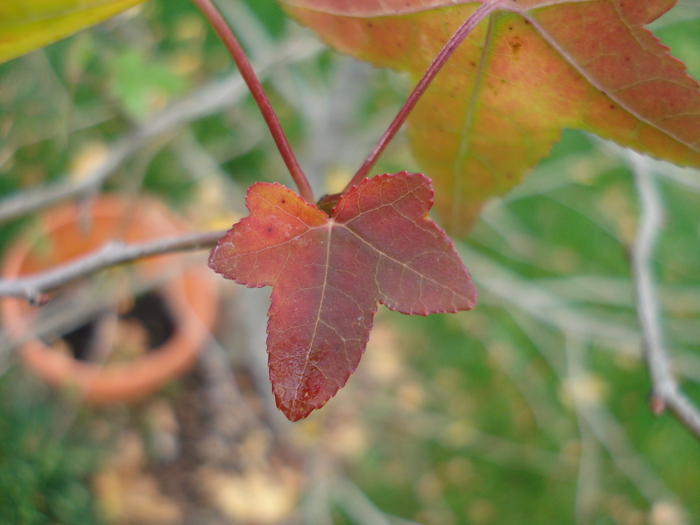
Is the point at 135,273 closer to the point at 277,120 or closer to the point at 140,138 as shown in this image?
the point at 140,138

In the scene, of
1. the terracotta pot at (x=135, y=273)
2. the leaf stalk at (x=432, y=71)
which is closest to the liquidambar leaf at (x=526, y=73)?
the leaf stalk at (x=432, y=71)

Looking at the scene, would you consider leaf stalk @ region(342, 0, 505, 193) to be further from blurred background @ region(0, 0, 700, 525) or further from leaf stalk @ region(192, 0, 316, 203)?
blurred background @ region(0, 0, 700, 525)

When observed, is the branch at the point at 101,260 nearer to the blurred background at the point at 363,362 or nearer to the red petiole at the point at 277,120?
the red petiole at the point at 277,120

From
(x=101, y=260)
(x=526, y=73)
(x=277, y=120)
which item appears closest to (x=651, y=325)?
(x=526, y=73)

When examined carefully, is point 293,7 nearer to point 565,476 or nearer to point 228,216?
point 228,216

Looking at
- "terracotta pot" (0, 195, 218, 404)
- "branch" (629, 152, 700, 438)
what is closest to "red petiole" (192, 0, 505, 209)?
"branch" (629, 152, 700, 438)

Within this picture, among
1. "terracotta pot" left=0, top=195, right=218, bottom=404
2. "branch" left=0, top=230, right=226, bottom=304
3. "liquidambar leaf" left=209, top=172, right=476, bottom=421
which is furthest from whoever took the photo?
"terracotta pot" left=0, top=195, right=218, bottom=404
